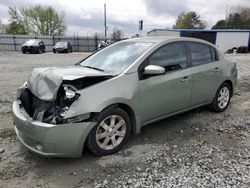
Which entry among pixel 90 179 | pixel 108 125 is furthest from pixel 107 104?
pixel 90 179

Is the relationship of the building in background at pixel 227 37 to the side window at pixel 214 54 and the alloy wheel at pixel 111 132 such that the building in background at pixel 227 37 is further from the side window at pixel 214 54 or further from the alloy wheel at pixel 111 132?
the alloy wheel at pixel 111 132

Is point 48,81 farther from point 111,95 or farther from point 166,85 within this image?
point 166,85

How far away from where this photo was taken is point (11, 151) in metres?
3.53

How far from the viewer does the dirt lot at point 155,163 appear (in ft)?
9.37

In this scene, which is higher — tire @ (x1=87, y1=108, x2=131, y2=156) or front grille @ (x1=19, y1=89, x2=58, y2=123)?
front grille @ (x1=19, y1=89, x2=58, y2=123)

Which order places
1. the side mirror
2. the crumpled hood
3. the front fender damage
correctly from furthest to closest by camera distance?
1. the side mirror
2. the crumpled hood
3. the front fender damage

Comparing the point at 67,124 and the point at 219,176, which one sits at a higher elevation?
the point at 67,124

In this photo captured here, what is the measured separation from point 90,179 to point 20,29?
58678 millimetres

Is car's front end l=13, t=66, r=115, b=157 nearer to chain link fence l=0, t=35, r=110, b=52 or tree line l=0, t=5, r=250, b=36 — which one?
chain link fence l=0, t=35, r=110, b=52

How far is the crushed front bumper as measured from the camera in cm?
288

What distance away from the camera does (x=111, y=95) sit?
3.23 metres

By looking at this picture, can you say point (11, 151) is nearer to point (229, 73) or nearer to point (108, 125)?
point (108, 125)

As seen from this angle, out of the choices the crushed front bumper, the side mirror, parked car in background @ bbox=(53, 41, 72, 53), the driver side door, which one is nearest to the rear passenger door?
the driver side door

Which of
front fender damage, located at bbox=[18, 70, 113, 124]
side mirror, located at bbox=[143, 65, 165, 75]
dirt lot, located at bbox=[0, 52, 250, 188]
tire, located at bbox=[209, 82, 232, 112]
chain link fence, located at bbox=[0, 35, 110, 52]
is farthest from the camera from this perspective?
chain link fence, located at bbox=[0, 35, 110, 52]
